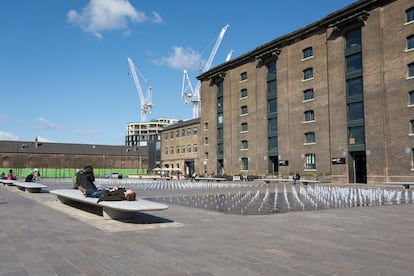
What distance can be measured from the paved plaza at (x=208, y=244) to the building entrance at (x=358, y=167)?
28368 millimetres

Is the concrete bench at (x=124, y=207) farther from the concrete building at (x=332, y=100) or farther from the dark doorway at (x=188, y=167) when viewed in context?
the dark doorway at (x=188, y=167)

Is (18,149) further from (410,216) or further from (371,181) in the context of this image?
(410,216)

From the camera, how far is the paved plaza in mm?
5262

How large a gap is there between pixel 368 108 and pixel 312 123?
24.9 feet

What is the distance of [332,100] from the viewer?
131 ft

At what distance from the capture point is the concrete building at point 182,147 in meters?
69.2

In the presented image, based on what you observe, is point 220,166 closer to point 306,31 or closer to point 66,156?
point 306,31

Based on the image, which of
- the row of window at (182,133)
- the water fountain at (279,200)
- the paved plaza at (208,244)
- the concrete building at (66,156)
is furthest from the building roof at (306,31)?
the concrete building at (66,156)

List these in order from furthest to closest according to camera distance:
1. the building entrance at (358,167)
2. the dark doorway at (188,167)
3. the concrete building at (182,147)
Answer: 1. the dark doorway at (188,167)
2. the concrete building at (182,147)
3. the building entrance at (358,167)

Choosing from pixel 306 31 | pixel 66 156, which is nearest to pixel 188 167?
pixel 306 31

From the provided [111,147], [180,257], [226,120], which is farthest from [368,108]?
[111,147]

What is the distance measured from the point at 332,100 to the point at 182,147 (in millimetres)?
38937

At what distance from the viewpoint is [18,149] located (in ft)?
291

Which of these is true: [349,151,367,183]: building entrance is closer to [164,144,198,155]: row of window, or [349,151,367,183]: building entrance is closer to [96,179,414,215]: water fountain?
[96,179,414,215]: water fountain
